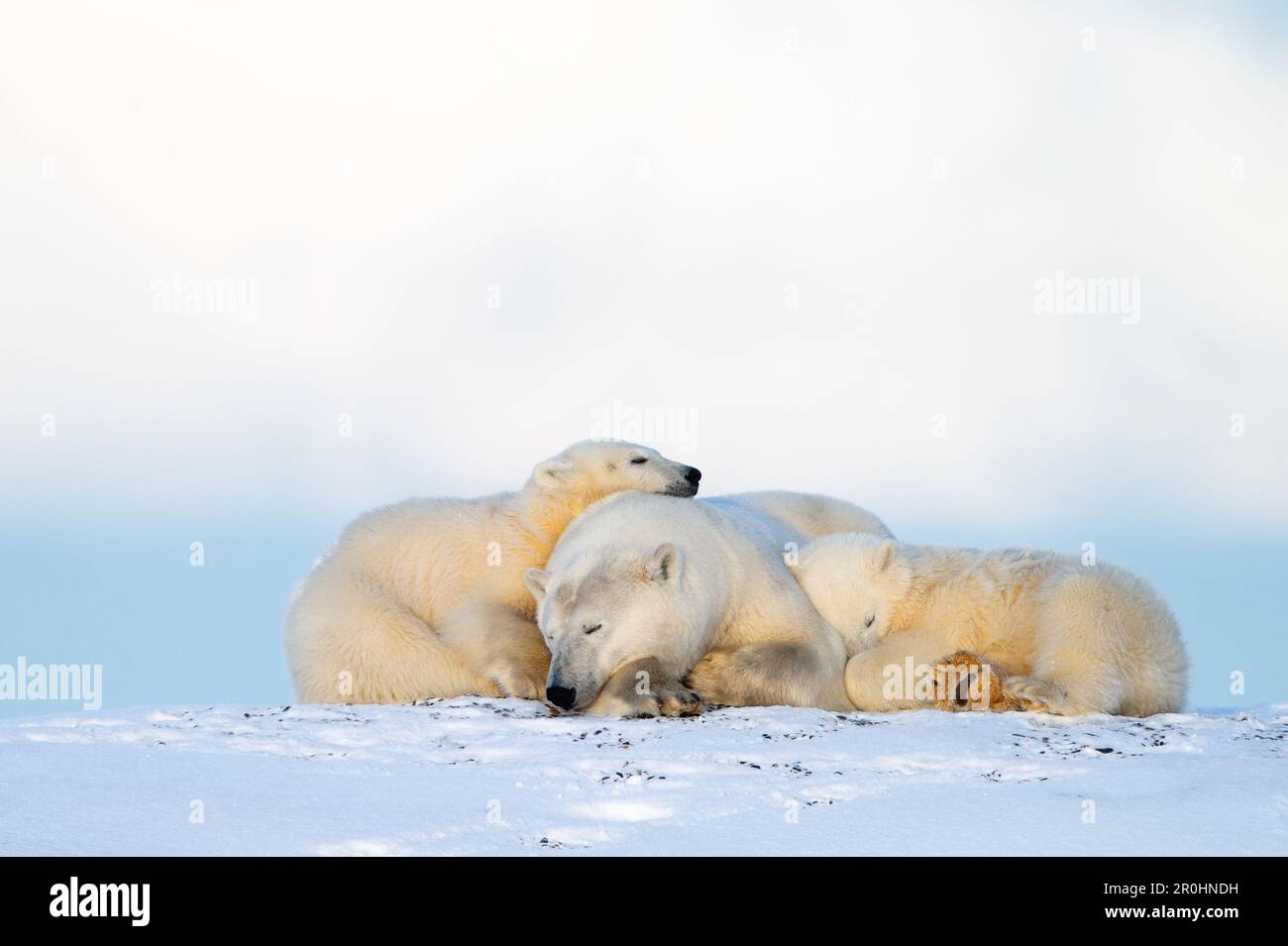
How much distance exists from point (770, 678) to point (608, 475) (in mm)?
1763

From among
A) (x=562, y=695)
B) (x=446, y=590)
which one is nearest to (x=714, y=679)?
(x=562, y=695)

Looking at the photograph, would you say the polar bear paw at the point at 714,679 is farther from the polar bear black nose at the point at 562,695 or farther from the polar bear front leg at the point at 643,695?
the polar bear black nose at the point at 562,695

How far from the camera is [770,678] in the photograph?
6922mm

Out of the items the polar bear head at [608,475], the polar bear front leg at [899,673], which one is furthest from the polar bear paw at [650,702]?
the polar bear head at [608,475]

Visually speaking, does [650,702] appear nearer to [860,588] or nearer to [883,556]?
[860,588]

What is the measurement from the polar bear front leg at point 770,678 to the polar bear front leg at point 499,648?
2.61 feet

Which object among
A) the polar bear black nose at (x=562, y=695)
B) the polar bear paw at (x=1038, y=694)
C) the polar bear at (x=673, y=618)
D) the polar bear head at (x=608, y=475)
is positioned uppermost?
the polar bear head at (x=608, y=475)

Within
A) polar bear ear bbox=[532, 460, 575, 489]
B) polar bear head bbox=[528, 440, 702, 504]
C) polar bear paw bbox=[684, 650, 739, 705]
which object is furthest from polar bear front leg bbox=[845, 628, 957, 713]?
polar bear ear bbox=[532, 460, 575, 489]

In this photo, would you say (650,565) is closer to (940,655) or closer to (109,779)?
(940,655)

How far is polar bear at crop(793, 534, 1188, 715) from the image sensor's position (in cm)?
692

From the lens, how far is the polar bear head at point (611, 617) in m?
6.63

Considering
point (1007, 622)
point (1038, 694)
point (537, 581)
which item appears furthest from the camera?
point (1007, 622)

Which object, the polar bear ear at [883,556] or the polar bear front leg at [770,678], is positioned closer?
the polar bear front leg at [770,678]

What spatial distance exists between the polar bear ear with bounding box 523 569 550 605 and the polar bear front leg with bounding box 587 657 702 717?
2.23 feet
